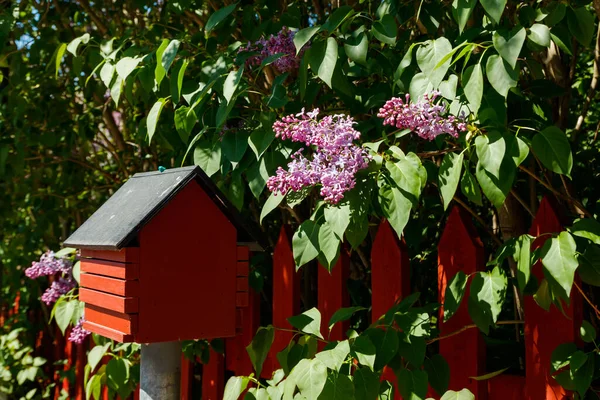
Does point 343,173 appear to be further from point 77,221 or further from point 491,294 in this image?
point 77,221

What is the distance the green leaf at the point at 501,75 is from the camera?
1648 millimetres

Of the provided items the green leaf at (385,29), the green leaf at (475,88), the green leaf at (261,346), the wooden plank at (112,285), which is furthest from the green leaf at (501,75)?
the wooden plank at (112,285)

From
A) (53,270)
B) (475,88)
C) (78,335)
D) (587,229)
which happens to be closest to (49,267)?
(53,270)

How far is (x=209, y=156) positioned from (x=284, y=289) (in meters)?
0.60

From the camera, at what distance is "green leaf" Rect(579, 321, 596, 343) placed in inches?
71.7

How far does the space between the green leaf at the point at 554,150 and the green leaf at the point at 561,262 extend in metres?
0.15

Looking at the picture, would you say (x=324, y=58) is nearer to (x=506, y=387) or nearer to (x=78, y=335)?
(x=506, y=387)

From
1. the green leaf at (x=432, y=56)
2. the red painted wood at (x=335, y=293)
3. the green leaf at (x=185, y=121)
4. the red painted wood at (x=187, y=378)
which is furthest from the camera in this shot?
the red painted wood at (x=187, y=378)

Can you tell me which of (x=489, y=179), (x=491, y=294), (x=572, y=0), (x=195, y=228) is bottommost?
(x=491, y=294)

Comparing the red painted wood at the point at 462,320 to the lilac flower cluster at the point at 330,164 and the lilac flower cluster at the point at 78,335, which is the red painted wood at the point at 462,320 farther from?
the lilac flower cluster at the point at 78,335

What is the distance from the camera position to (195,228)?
2.09 metres

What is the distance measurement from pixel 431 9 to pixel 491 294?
2.67 ft

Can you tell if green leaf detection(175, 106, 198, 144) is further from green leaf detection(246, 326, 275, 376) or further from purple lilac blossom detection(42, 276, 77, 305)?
purple lilac blossom detection(42, 276, 77, 305)

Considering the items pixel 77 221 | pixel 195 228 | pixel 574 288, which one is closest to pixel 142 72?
pixel 195 228
